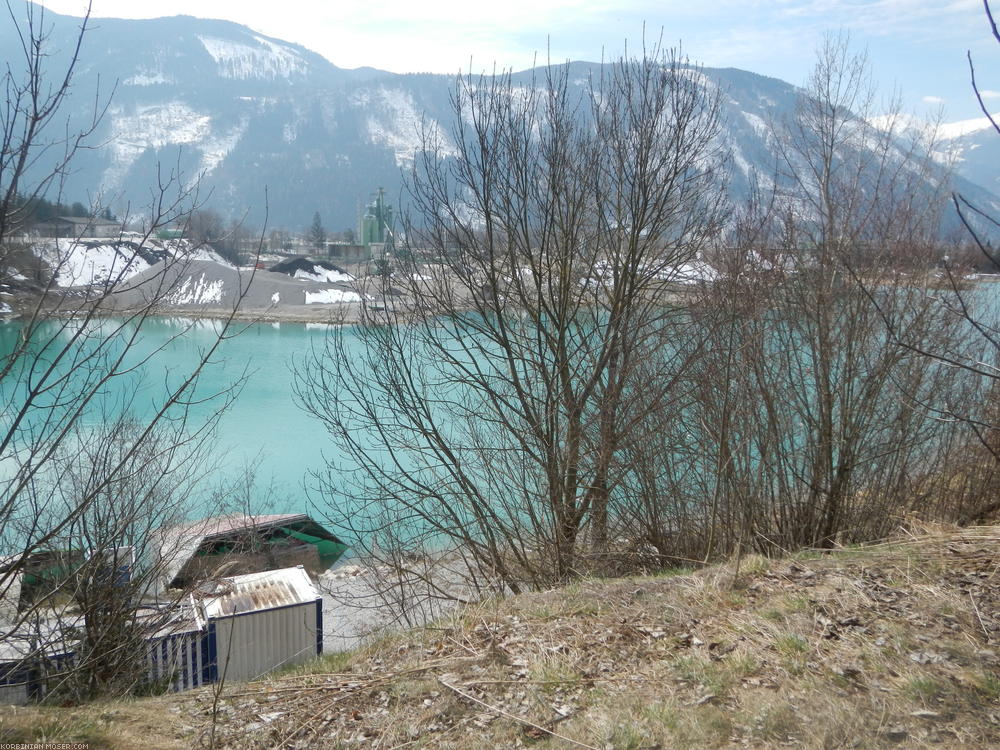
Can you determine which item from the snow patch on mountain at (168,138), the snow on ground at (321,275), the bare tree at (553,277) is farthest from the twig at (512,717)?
the snow patch on mountain at (168,138)

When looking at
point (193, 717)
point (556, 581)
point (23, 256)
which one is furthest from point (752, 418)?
point (23, 256)

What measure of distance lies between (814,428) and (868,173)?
299cm

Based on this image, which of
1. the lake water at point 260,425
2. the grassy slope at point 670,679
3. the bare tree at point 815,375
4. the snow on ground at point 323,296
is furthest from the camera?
the snow on ground at point 323,296

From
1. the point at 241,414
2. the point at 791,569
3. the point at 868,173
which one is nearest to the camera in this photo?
the point at 791,569

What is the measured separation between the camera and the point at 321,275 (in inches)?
2729

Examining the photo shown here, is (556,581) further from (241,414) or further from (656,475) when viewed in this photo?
(241,414)

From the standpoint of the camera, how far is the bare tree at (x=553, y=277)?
7.24 m

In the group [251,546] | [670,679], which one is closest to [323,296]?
[251,546]

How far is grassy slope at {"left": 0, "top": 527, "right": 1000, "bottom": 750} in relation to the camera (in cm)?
272

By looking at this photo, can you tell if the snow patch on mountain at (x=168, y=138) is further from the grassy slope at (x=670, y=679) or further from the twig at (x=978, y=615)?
the twig at (x=978, y=615)

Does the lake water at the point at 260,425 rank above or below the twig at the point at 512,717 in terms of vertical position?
below

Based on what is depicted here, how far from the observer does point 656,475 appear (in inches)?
297

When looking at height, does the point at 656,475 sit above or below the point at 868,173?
below

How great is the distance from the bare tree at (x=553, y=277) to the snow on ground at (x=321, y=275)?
59601 mm
